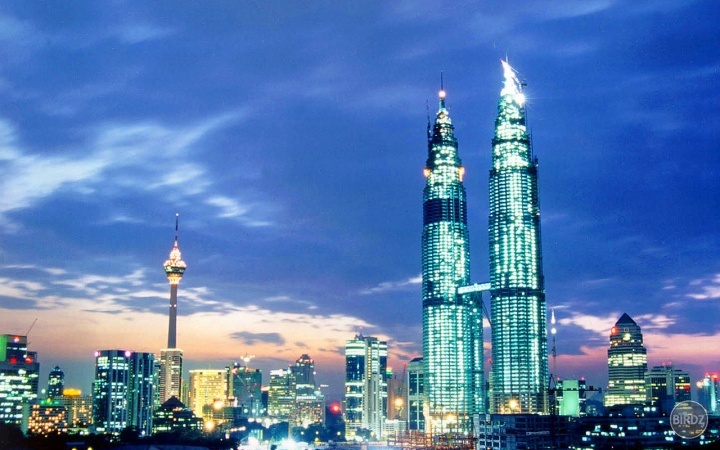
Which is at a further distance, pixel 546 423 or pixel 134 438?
pixel 134 438

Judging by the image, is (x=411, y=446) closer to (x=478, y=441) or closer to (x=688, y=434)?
(x=478, y=441)

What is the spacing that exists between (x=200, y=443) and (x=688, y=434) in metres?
117

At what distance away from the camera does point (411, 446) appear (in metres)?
197

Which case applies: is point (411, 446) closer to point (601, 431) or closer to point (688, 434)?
point (601, 431)

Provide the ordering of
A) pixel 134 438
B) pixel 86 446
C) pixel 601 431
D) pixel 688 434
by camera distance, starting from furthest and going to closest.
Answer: pixel 134 438, pixel 601 431, pixel 86 446, pixel 688 434

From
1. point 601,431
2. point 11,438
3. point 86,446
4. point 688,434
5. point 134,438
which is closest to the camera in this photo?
point 688,434

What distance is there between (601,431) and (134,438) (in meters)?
104

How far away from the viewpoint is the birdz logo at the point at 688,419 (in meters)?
108

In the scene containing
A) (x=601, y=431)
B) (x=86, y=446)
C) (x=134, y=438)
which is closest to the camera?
(x=86, y=446)

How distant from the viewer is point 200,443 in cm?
19888

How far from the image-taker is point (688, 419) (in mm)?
116438

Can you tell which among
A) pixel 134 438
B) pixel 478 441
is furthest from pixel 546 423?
pixel 134 438

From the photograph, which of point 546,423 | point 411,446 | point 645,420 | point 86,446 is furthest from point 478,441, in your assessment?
point 86,446

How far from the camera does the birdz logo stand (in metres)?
108
